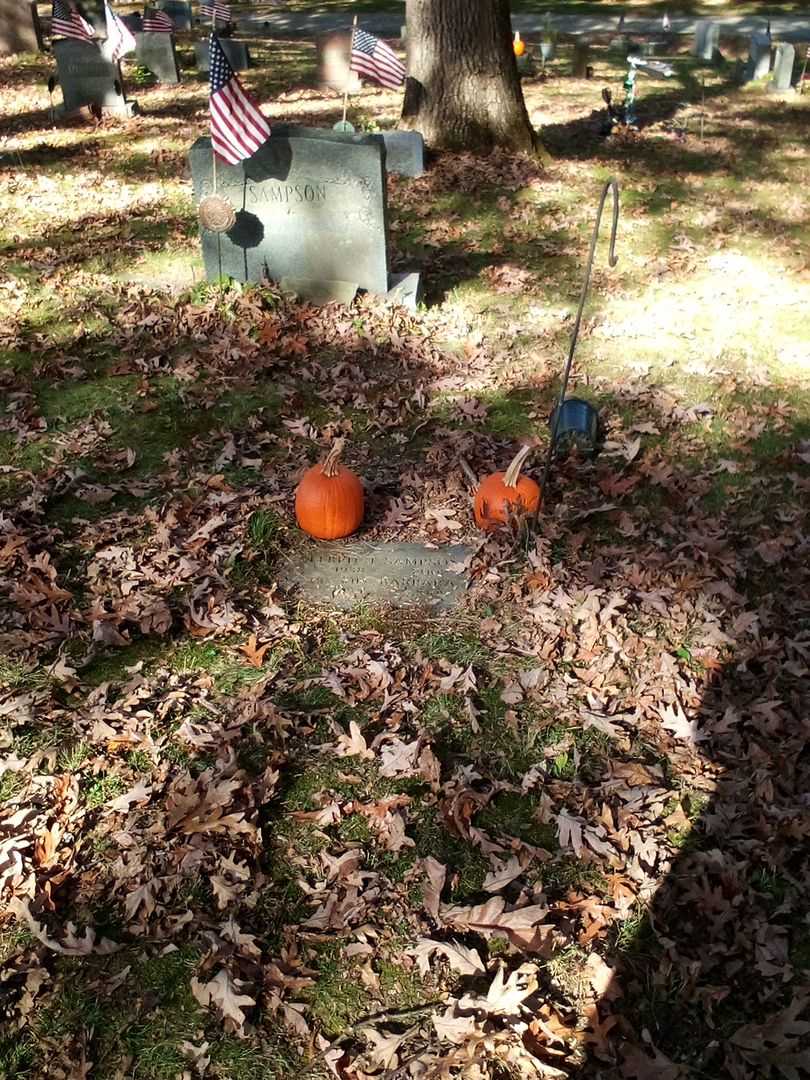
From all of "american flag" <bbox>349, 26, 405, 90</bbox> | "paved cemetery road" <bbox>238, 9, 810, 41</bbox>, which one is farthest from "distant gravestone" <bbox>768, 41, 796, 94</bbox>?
"american flag" <bbox>349, 26, 405, 90</bbox>

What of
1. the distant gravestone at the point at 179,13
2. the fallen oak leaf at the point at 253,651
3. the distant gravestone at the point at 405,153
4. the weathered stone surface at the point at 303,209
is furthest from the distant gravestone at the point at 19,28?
the fallen oak leaf at the point at 253,651

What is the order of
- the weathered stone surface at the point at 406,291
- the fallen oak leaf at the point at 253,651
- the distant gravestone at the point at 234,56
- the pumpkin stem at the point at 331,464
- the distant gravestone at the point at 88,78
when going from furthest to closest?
the distant gravestone at the point at 234,56 → the distant gravestone at the point at 88,78 → the weathered stone surface at the point at 406,291 → the pumpkin stem at the point at 331,464 → the fallen oak leaf at the point at 253,651

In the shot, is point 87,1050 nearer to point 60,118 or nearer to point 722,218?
point 722,218

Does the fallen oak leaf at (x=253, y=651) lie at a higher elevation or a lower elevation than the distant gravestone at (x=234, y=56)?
lower

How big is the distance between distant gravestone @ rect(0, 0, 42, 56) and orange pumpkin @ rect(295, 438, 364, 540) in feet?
62.6

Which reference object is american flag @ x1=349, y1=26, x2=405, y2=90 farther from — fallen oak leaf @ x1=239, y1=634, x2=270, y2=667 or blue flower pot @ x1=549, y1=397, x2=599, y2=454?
fallen oak leaf @ x1=239, y1=634, x2=270, y2=667

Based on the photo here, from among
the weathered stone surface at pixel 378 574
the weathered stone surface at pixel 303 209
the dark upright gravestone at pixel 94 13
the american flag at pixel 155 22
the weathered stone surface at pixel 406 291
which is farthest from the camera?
the dark upright gravestone at pixel 94 13

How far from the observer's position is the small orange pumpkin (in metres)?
5.25

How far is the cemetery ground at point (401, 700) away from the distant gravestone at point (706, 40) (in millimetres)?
13222

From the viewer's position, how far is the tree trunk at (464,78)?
1090cm

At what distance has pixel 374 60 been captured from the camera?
9773 millimetres

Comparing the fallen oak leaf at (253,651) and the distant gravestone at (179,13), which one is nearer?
the fallen oak leaf at (253,651)

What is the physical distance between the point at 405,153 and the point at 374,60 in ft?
5.18

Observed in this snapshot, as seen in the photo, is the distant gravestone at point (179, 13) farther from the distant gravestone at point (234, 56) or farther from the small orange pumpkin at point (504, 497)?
the small orange pumpkin at point (504, 497)
